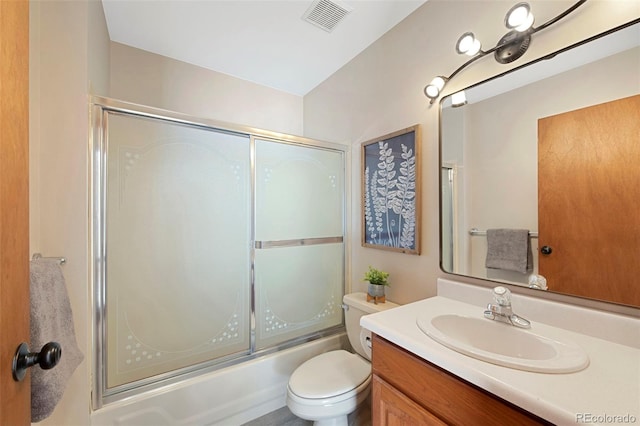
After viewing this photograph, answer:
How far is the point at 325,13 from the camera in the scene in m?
1.58

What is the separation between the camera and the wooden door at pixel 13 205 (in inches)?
20.3

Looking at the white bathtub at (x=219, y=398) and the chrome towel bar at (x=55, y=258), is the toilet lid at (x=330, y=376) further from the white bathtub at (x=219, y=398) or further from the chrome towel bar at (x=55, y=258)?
the chrome towel bar at (x=55, y=258)

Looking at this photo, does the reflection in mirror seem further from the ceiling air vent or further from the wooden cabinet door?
the ceiling air vent

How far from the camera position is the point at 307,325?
193 cm

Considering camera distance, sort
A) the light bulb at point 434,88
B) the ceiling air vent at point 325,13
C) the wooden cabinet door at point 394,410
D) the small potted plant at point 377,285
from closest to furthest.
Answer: the wooden cabinet door at point 394,410 → the light bulb at point 434,88 → the ceiling air vent at point 325,13 → the small potted plant at point 377,285

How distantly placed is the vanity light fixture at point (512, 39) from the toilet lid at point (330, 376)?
1.55 m

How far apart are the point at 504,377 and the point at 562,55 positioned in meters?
1.18

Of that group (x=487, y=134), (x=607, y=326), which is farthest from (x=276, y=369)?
(x=487, y=134)

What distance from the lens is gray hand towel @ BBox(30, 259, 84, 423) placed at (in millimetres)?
761

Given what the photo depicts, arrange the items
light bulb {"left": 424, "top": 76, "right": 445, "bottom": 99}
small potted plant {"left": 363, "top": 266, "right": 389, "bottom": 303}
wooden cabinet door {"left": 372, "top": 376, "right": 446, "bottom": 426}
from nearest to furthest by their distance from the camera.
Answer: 1. wooden cabinet door {"left": 372, "top": 376, "right": 446, "bottom": 426}
2. light bulb {"left": 424, "top": 76, "right": 445, "bottom": 99}
3. small potted plant {"left": 363, "top": 266, "right": 389, "bottom": 303}

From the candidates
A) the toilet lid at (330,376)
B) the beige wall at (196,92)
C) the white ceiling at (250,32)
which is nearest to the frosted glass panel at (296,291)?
the toilet lid at (330,376)

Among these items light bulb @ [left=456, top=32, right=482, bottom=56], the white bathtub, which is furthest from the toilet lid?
light bulb @ [left=456, top=32, right=482, bottom=56]

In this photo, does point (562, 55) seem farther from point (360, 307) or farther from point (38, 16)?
point (38, 16)

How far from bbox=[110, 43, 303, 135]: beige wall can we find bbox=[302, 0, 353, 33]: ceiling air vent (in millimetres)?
954
